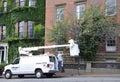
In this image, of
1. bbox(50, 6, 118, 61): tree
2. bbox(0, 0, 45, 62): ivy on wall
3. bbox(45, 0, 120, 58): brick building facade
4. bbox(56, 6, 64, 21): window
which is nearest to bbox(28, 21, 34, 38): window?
bbox(0, 0, 45, 62): ivy on wall

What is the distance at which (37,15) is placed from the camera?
4716cm

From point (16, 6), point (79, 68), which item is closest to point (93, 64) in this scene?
point (79, 68)

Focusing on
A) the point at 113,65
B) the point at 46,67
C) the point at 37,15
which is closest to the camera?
the point at 46,67

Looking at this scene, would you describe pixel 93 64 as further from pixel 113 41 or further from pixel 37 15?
pixel 37 15

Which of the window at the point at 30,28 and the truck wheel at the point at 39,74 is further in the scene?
the window at the point at 30,28

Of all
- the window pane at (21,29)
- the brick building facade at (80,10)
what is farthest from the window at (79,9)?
the window pane at (21,29)

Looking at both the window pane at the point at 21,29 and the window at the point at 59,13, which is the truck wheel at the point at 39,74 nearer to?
the window at the point at 59,13

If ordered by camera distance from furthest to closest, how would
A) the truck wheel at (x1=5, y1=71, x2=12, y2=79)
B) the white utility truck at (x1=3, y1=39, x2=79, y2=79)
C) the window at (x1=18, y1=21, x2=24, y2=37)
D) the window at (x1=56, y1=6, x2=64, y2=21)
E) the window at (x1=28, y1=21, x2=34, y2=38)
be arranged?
the window at (x1=18, y1=21, x2=24, y2=37)
the window at (x1=28, y1=21, x2=34, y2=38)
the window at (x1=56, y1=6, x2=64, y2=21)
the truck wheel at (x1=5, y1=71, x2=12, y2=79)
the white utility truck at (x1=3, y1=39, x2=79, y2=79)

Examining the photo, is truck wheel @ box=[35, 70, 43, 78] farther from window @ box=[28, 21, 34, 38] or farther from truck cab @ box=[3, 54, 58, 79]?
window @ box=[28, 21, 34, 38]

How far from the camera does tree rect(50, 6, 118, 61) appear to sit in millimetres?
37000

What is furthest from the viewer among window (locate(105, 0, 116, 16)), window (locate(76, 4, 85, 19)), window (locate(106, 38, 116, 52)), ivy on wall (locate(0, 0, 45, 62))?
ivy on wall (locate(0, 0, 45, 62))

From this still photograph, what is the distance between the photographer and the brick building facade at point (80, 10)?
38.5 meters

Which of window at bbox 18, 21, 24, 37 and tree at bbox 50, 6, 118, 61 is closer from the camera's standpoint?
tree at bbox 50, 6, 118, 61

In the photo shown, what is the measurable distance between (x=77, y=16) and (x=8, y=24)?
13.2 meters
